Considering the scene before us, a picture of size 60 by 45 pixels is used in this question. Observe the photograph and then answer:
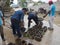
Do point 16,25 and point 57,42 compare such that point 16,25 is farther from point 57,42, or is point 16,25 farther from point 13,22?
point 57,42

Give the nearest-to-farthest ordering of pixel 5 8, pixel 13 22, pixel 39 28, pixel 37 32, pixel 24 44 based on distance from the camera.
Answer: pixel 24 44 → pixel 13 22 → pixel 37 32 → pixel 39 28 → pixel 5 8

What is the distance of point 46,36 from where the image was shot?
11898 mm

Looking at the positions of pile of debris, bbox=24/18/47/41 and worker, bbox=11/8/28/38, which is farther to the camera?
pile of debris, bbox=24/18/47/41

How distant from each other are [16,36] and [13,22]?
1.03m

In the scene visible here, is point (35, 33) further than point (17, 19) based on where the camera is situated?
Yes

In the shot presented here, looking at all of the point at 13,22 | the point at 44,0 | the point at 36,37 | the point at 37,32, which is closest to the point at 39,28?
the point at 37,32

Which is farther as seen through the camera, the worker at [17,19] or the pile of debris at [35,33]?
the pile of debris at [35,33]

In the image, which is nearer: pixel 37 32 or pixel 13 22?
pixel 13 22

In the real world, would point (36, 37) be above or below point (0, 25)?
below

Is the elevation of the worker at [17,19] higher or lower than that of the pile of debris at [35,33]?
higher

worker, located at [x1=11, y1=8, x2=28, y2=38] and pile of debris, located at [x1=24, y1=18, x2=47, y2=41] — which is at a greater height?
worker, located at [x1=11, y1=8, x2=28, y2=38]

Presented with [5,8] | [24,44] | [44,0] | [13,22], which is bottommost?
[44,0]

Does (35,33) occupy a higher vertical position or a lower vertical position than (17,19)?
lower

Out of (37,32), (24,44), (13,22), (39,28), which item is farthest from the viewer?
(39,28)
